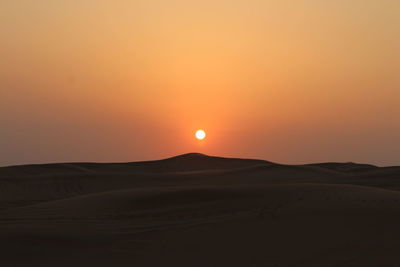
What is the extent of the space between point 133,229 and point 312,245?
246 centimetres

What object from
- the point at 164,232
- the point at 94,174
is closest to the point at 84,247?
the point at 164,232

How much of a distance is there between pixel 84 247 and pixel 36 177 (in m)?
12.6

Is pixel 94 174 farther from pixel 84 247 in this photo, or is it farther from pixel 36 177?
pixel 84 247

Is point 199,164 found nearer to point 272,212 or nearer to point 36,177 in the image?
point 36,177

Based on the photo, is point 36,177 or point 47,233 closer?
point 47,233

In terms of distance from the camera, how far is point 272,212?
7.35 metres

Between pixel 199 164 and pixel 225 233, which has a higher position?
pixel 199 164

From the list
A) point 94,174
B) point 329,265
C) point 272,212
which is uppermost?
point 94,174

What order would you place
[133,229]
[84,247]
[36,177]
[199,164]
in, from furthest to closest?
[199,164] → [36,177] → [133,229] → [84,247]

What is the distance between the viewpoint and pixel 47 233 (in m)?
6.25

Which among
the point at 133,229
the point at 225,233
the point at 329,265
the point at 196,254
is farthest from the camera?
the point at 133,229

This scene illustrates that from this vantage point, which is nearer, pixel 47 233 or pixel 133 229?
pixel 47 233

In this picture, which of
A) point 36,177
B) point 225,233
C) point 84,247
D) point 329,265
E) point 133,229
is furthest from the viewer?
point 36,177

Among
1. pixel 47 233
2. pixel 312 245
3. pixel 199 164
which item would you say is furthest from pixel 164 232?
pixel 199 164
